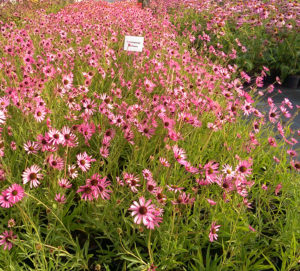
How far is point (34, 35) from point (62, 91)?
7.64ft

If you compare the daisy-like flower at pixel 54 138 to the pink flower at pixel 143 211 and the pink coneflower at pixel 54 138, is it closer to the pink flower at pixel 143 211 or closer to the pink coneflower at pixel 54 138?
the pink coneflower at pixel 54 138

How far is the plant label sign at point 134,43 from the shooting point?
8.69ft

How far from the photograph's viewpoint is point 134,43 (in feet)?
8.82

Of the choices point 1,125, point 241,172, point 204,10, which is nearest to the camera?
point 241,172

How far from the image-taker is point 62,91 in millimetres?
1929

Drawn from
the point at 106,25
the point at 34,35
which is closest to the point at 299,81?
the point at 106,25

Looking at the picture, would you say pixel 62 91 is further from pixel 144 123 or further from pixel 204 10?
pixel 204 10

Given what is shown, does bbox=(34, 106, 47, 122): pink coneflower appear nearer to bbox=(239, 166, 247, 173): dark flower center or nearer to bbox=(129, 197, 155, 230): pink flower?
bbox=(129, 197, 155, 230): pink flower

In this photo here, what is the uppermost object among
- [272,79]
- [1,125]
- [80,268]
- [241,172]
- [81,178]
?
[241,172]

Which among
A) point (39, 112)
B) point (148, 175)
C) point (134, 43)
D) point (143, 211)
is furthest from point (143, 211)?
point (134, 43)

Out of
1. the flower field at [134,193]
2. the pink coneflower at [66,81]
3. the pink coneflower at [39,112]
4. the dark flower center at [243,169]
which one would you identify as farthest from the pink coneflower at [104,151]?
the pink coneflower at [66,81]

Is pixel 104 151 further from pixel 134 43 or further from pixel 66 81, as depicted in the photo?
pixel 134 43

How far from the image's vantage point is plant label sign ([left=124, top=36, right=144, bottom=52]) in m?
2.65

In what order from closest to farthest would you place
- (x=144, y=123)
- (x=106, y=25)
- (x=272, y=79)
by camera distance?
(x=144, y=123) → (x=106, y=25) → (x=272, y=79)
